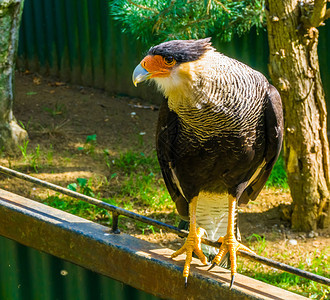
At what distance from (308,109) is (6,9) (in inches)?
111

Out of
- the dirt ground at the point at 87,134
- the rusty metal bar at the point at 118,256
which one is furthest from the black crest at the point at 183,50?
the dirt ground at the point at 87,134

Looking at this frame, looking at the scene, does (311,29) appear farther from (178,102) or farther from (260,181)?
(178,102)

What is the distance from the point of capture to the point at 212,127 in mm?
2562

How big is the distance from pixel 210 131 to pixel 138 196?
6.85 feet

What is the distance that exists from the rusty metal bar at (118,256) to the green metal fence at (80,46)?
406cm

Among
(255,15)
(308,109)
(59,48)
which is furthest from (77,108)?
(308,109)

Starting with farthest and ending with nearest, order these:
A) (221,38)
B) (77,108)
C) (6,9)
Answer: (77,108)
(221,38)
(6,9)

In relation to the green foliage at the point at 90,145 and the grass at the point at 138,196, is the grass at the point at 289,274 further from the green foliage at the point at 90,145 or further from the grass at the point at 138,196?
the green foliage at the point at 90,145

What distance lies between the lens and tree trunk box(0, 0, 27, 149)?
4822 millimetres

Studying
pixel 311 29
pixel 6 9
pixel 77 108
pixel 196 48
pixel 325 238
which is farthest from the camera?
pixel 77 108

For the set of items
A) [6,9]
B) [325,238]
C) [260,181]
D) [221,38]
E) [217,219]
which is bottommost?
[325,238]

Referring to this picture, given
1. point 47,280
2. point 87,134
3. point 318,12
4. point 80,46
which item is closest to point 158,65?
point 47,280

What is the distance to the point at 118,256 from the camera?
2.24 metres

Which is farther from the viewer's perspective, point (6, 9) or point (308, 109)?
point (6, 9)
